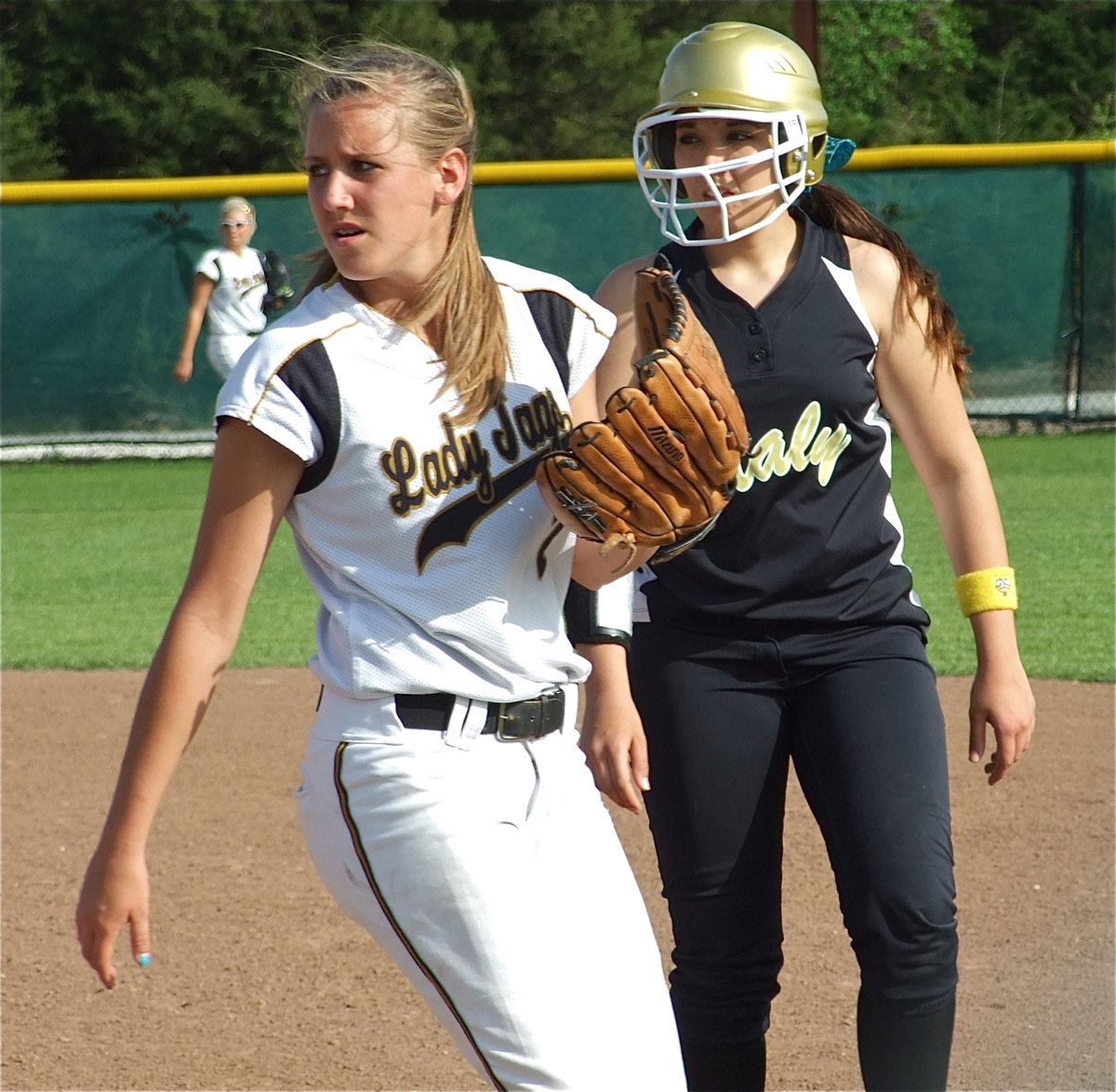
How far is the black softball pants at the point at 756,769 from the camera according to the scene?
7.34 feet

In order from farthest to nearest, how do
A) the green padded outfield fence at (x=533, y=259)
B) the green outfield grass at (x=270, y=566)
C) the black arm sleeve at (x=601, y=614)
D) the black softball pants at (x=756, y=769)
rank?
the green padded outfield fence at (x=533, y=259)
the green outfield grass at (x=270, y=566)
the black softball pants at (x=756, y=769)
the black arm sleeve at (x=601, y=614)

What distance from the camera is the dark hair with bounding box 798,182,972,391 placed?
7.77 ft

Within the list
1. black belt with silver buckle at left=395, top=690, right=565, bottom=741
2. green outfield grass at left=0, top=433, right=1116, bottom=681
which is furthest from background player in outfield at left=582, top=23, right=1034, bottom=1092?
green outfield grass at left=0, top=433, right=1116, bottom=681

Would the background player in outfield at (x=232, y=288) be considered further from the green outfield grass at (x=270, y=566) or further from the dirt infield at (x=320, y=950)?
the dirt infield at (x=320, y=950)

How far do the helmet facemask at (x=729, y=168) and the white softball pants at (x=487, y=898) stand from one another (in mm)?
953

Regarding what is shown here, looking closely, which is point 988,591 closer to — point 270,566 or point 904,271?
point 904,271

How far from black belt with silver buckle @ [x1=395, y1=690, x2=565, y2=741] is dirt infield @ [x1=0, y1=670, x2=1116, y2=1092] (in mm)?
325

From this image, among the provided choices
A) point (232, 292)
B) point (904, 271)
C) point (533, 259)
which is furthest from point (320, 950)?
point (533, 259)

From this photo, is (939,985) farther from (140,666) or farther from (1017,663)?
(140,666)

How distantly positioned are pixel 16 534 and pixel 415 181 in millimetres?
8173

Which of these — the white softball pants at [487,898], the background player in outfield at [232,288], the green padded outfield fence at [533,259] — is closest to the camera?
the white softball pants at [487,898]

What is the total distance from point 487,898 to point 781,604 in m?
0.79

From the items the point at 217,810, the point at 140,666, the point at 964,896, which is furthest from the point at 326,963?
the point at 140,666

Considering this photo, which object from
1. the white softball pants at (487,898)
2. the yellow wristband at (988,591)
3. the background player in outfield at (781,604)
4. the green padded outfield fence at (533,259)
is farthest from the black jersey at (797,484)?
the green padded outfield fence at (533,259)
